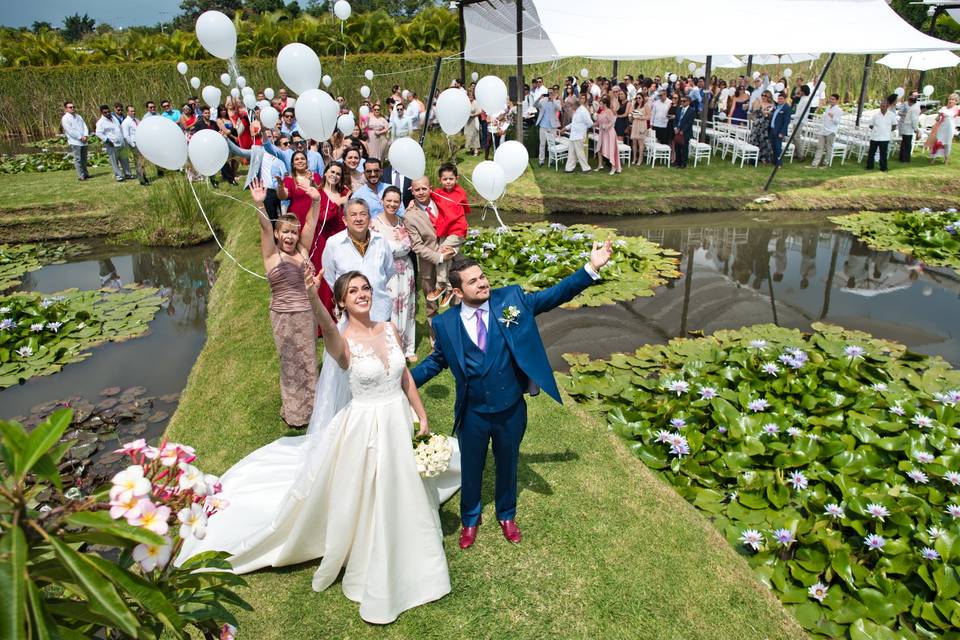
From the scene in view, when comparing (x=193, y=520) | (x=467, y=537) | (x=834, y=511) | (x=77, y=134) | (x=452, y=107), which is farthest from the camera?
(x=77, y=134)

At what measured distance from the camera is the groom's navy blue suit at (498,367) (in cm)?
356

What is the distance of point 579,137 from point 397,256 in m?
9.89

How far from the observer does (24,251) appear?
11883 mm

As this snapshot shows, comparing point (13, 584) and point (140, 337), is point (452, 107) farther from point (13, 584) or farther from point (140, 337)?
point (13, 584)

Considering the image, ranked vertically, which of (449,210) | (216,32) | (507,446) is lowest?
(507,446)

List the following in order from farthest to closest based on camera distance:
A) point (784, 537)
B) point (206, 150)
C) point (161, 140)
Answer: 1. point (206, 150)
2. point (161, 140)
3. point (784, 537)

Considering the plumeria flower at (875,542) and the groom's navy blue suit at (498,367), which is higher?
the groom's navy blue suit at (498,367)

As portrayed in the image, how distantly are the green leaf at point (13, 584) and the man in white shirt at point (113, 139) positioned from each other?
1595 centimetres

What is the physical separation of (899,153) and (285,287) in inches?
682

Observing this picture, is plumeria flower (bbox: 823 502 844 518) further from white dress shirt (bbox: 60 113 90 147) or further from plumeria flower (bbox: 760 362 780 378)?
white dress shirt (bbox: 60 113 90 147)

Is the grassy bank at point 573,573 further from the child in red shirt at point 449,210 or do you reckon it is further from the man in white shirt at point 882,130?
the man in white shirt at point 882,130

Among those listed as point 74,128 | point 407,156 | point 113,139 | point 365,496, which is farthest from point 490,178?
point 74,128

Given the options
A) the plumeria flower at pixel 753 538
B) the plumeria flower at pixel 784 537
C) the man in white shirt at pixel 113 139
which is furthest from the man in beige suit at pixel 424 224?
the man in white shirt at pixel 113 139

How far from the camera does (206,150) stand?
197 inches
